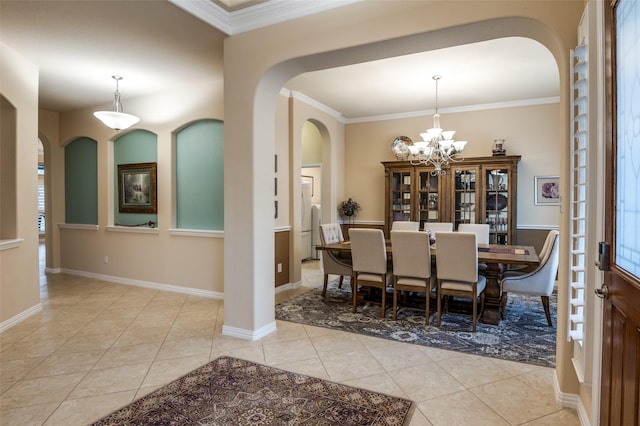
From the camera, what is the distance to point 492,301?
12.5ft

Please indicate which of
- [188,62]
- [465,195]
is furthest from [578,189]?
[465,195]

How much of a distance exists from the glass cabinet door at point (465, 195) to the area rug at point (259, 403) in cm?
416

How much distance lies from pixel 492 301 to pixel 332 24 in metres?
3.06

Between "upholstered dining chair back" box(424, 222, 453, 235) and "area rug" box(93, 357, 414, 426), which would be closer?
"area rug" box(93, 357, 414, 426)

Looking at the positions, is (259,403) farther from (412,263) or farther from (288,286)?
(288,286)

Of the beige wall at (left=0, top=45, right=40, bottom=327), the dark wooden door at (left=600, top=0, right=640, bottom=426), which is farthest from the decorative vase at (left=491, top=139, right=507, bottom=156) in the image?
the beige wall at (left=0, top=45, right=40, bottom=327)

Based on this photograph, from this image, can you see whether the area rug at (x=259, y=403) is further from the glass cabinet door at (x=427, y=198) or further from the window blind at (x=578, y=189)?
the glass cabinet door at (x=427, y=198)

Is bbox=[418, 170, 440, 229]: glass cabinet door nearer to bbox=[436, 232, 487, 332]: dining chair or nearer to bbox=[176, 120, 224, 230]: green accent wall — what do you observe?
bbox=[436, 232, 487, 332]: dining chair

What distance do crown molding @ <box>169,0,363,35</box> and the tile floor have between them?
109 inches

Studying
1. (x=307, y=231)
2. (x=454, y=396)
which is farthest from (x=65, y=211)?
(x=454, y=396)

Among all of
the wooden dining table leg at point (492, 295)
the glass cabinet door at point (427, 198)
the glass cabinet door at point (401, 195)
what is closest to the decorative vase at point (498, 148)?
the glass cabinet door at point (427, 198)

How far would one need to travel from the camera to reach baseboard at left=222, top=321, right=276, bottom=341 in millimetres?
3348

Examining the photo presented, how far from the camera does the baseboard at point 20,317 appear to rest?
11.9 ft

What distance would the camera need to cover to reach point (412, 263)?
375 centimetres
